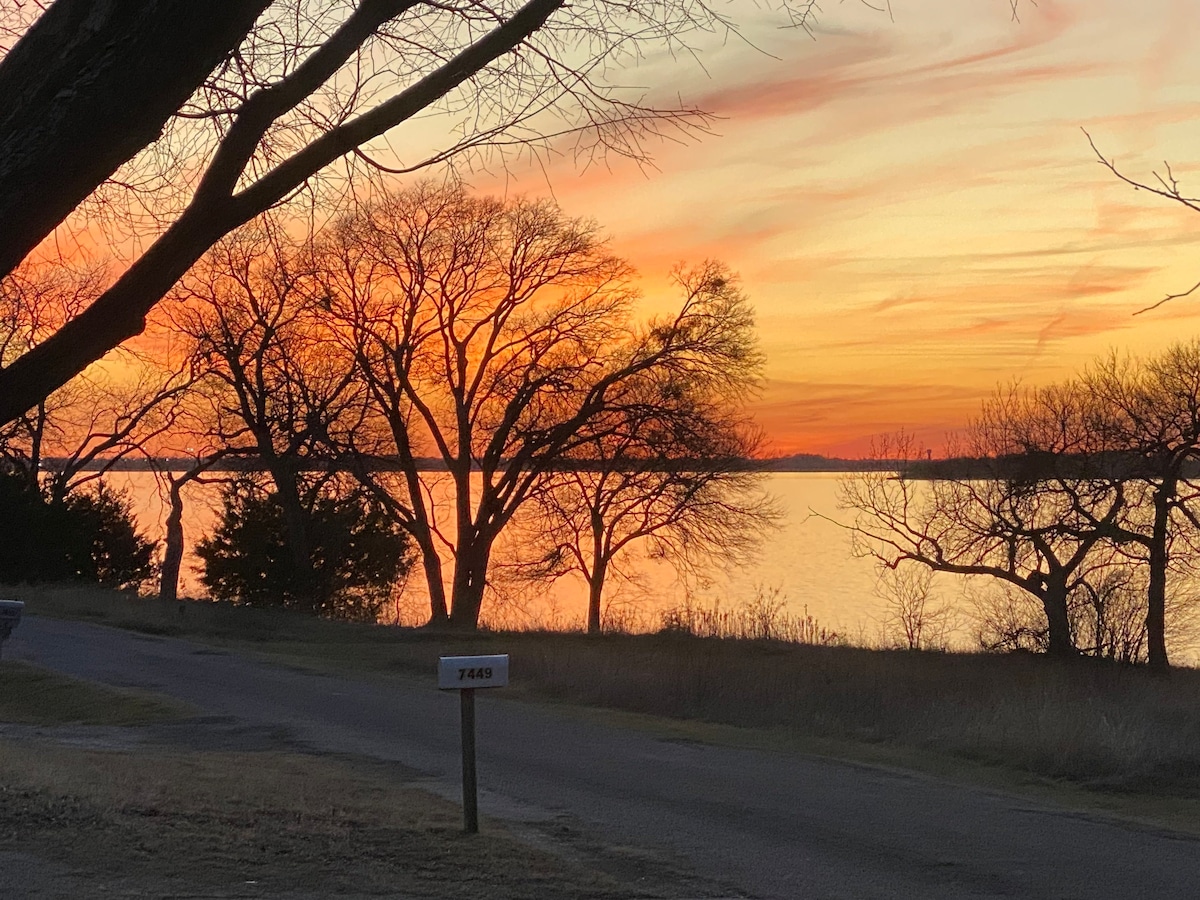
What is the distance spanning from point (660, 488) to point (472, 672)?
105 feet

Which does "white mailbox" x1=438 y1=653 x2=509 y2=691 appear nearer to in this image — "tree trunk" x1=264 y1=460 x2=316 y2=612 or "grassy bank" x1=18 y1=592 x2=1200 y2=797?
"grassy bank" x1=18 y1=592 x2=1200 y2=797

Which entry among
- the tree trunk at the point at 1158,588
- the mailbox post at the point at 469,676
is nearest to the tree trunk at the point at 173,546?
the tree trunk at the point at 1158,588

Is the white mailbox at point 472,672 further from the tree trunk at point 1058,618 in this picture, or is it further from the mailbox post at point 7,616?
the tree trunk at point 1058,618

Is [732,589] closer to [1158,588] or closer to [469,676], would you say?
[1158,588]

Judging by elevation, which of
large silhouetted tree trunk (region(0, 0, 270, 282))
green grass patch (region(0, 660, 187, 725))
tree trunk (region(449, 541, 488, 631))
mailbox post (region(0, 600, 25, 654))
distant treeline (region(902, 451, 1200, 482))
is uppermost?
distant treeline (region(902, 451, 1200, 482))

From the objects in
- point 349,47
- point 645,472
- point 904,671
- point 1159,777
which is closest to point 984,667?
point 904,671

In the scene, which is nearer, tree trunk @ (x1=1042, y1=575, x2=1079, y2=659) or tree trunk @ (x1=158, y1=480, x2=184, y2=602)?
tree trunk @ (x1=1042, y1=575, x2=1079, y2=659)

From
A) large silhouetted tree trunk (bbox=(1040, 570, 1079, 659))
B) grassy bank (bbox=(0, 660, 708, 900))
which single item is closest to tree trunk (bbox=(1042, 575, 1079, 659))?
large silhouetted tree trunk (bbox=(1040, 570, 1079, 659))

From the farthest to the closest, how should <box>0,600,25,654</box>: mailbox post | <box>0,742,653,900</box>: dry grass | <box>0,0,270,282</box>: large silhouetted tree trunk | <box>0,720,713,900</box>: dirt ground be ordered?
<box>0,600,25,654</box>: mailbox post < <box>0,742,653,900</box>: dry grass < <box>0,720,713,900</box>: dirt ground < <box>0,0,270,282</box>: large silhouetted tree trunk

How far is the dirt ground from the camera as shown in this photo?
6.48 metres

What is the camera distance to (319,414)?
37.2 meters

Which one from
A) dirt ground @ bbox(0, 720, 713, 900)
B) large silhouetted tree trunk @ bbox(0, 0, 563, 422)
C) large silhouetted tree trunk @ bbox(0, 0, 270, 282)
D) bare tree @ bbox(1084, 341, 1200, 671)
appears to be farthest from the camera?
bare tree @ bbox(1084, 341, 1200, 671)

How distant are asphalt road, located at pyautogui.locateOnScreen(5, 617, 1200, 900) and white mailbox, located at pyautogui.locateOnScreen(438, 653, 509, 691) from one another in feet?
4.97

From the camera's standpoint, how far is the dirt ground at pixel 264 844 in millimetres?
6484
